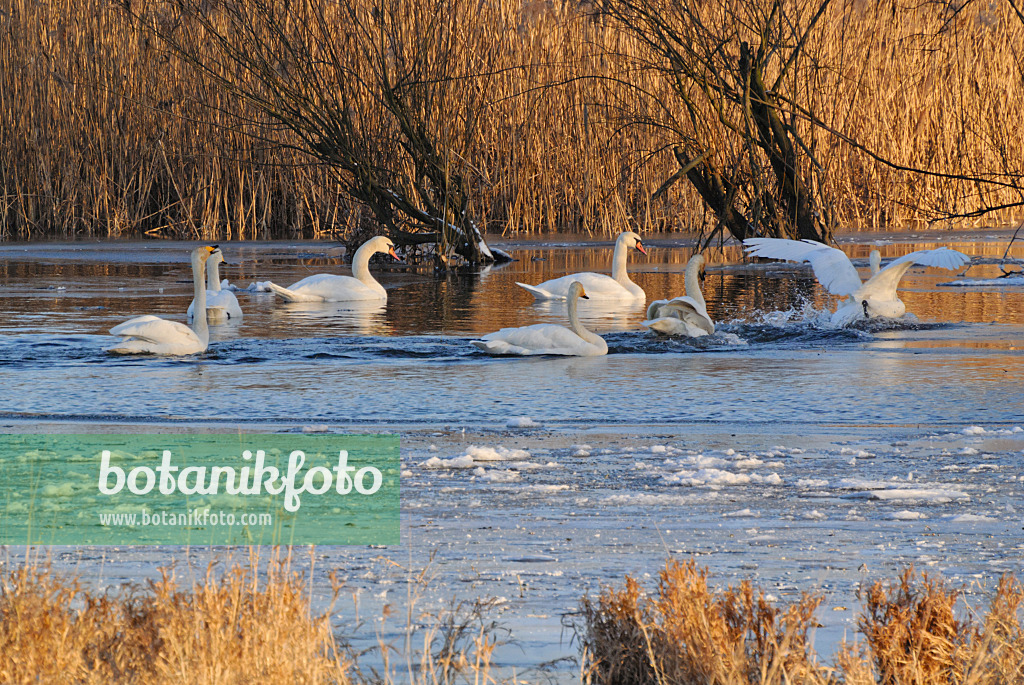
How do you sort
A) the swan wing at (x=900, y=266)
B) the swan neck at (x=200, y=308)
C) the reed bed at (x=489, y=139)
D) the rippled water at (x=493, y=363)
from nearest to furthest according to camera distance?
the rippled water at (x=493, y=363) → the swan neck at (x=200, y=308) → the swan wing at (x=900, y=266) → the reed bed at (x=489, y=139)

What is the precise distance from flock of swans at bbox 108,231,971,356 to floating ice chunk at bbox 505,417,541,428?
2.18 m

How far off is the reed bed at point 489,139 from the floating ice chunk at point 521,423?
525 inches

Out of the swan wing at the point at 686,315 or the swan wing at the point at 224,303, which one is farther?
the swan wing at the point at 224,303

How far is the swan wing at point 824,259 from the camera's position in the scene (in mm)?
9875

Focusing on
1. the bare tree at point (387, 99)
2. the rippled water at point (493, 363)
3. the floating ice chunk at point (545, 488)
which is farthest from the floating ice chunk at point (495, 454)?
the bare tree at point (387, 99)

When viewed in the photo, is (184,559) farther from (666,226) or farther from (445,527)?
(666,226)

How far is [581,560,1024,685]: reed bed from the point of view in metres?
2.78

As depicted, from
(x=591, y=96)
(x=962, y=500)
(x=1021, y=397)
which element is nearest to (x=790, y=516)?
(x=962, y=500)

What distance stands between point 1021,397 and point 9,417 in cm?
508

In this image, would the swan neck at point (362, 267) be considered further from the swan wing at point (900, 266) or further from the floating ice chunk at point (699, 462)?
the floating ice chunk at point (699, 462)

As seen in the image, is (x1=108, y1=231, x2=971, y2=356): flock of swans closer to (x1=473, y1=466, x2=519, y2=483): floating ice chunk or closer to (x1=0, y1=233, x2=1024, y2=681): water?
(x1=0, y1=233, x2=1024, y2=681): water

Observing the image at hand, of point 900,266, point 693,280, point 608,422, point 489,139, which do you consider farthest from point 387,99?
point 608,422

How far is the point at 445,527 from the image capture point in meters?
4.20

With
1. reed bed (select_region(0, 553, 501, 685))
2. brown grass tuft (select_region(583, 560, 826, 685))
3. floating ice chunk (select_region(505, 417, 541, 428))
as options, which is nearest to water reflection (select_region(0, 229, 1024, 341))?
floating ice chunk (select_region(505, 417, 541, 428))
